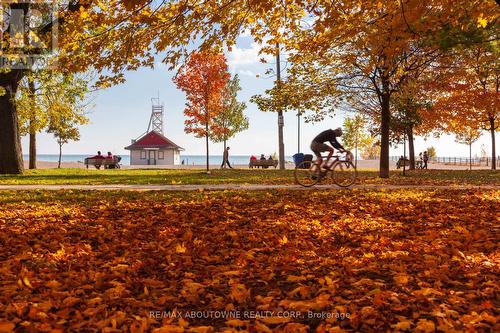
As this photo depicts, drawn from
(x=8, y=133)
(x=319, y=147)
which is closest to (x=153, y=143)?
(x=8, y=133)

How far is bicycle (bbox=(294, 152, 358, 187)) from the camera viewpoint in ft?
41.7

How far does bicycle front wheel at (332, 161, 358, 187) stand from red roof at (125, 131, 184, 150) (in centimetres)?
4572

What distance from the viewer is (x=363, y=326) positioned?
10.4 ft

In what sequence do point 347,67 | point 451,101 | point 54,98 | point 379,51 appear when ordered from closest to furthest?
point 379,51
point 347,67
point 54,98
point 451,101

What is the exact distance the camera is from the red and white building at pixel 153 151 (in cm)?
5756

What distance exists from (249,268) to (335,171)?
8.71 metres

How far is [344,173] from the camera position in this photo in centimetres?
1296

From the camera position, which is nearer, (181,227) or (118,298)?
(118,298)

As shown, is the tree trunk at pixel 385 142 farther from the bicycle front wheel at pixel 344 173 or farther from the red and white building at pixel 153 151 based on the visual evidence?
the red and white building at pixel 153 151

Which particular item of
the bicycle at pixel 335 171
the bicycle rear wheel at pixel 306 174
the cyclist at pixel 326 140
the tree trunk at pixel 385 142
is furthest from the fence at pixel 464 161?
the cyclist at pixel 326 140

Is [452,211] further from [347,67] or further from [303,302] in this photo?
[347,67]

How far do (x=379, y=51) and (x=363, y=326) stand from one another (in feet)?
30.7

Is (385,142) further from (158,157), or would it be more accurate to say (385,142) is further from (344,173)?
(158,157)

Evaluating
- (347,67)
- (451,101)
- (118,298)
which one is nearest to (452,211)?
(118,298)
